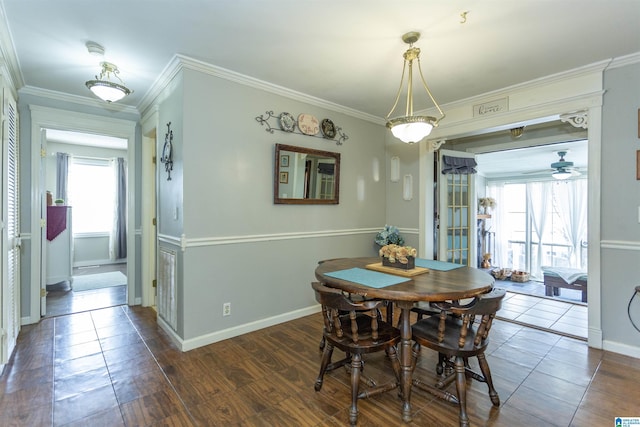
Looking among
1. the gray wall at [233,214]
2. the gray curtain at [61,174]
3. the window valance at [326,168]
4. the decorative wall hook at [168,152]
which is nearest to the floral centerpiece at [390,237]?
the gray wall at [233,214]

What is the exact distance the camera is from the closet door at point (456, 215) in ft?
13.4

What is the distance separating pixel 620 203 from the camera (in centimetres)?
263

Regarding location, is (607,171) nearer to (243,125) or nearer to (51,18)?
(243,125)

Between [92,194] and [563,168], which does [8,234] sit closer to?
[92,194]

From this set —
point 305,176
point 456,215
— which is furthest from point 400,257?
point 456,215

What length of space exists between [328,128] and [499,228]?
20.2 ft

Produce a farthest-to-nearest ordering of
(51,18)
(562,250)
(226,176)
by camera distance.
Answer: (562,250) < (226,176) < (51,18)

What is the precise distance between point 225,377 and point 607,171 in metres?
3.67

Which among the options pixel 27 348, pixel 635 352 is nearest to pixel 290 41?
pixel 27 348

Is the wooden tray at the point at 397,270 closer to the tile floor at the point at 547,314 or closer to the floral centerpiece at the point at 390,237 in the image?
the floral centerpiece at the point at 390,237

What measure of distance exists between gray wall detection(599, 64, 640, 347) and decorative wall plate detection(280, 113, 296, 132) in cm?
293

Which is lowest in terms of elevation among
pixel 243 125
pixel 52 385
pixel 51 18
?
pixel 52 385

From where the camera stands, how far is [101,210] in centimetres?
678

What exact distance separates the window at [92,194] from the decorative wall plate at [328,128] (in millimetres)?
5559
